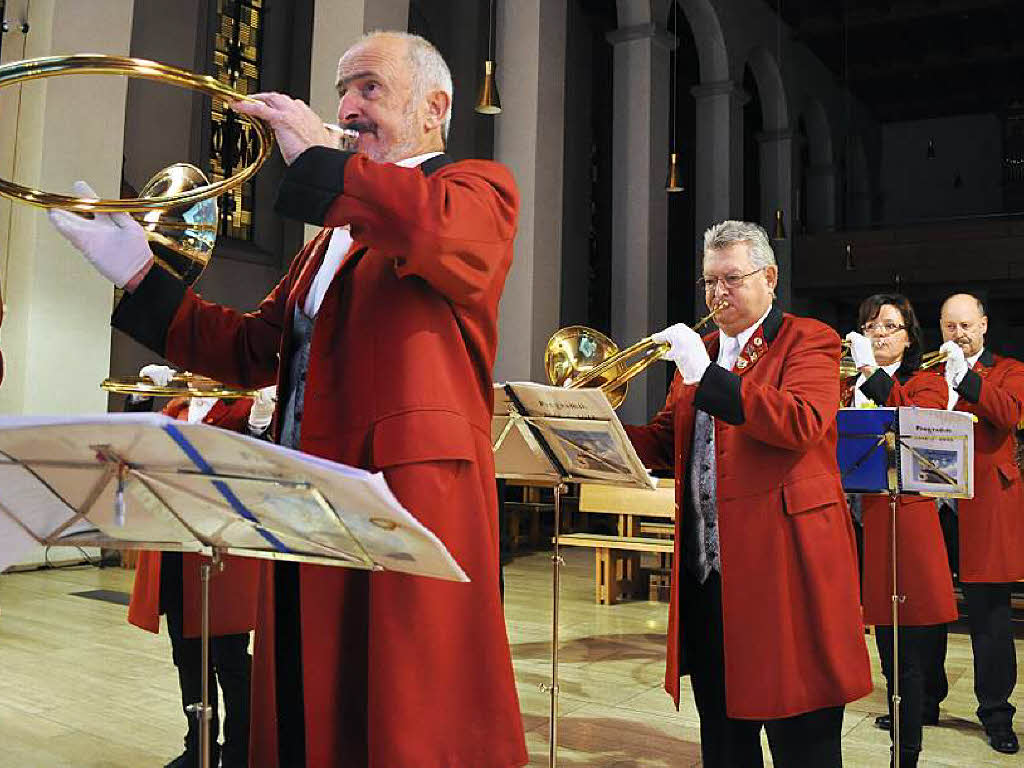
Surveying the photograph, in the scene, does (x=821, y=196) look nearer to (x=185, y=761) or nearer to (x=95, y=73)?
(x=185, y=761)

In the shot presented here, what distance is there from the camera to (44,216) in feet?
23.2

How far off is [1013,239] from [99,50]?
12.2 metres

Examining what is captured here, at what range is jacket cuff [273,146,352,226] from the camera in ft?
4.73

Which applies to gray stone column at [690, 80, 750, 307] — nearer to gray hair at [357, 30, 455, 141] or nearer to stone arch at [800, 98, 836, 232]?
stone arch at [800, 98, 836, 232]

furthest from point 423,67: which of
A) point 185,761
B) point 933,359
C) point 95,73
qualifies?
point 933,359

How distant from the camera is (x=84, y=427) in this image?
3.61 feet

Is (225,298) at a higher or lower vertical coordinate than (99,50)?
lower

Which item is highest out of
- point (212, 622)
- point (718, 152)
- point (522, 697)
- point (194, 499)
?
point (718, 152)

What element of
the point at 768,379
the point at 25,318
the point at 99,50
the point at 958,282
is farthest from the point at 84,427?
the point at 958,282

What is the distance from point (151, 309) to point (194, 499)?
66cm

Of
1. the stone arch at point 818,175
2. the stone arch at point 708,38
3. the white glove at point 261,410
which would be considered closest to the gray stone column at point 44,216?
the white glove at point 261,410

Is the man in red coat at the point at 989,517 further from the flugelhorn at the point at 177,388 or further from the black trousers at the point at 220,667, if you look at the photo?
the flugelhorn at the point at 177,388

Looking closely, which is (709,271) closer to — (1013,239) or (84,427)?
(84,427)

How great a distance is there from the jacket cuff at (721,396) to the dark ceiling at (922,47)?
48.1 feet
